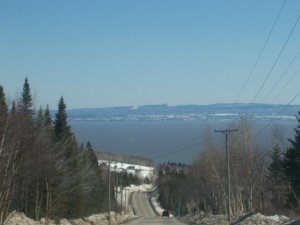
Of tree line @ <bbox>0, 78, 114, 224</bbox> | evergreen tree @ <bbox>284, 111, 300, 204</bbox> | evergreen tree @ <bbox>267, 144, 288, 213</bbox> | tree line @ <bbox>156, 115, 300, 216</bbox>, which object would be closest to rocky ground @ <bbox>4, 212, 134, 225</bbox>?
tree line @ <bbox>0, 78, 114, 224</bbox>

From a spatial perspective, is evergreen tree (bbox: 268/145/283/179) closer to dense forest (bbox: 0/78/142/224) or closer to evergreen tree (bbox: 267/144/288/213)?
evergreen tree (bbox: 267/144/288/213)

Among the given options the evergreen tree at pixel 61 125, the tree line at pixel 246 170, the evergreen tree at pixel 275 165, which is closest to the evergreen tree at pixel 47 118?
Answer: the evergreen tree at pixel 61 125

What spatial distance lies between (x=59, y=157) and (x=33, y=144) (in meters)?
14.8

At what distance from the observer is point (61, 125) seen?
194 ft

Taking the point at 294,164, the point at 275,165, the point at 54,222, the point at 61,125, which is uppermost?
the point at 61,125

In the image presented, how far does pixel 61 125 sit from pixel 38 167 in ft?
56.1

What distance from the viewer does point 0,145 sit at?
107 feet

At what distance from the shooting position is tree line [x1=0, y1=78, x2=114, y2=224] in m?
34.8

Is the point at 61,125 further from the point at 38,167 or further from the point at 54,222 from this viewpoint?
the point at 38,167

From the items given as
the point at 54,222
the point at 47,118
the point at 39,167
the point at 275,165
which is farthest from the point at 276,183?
the point at 39,167

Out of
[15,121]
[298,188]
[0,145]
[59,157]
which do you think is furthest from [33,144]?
[298,188]

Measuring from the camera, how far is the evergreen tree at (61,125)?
193ft

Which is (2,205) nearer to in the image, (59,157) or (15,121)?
(15,121)

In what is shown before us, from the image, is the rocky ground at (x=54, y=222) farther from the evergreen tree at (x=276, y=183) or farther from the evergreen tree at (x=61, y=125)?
the evergreen tree at (x=276, y=183)
